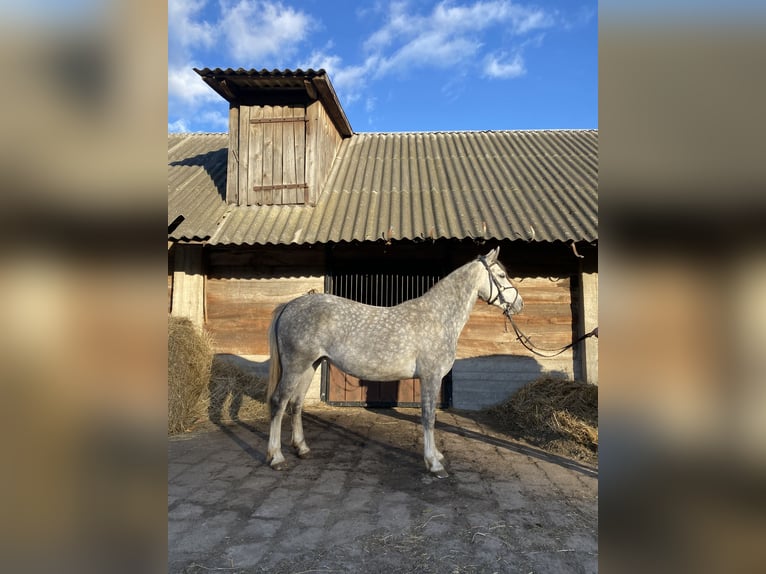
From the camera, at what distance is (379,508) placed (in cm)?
308

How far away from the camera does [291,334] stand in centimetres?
407

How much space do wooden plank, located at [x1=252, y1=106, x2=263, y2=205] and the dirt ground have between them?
4.11m

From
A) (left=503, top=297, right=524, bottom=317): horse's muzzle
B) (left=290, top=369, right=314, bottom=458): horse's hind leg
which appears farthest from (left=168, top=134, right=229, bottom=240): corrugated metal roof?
(left=503, top=297, right=524, bottom=317): horse's muzzle

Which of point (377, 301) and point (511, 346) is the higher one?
point (377, 301)

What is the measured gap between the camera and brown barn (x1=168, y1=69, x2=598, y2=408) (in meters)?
6.20

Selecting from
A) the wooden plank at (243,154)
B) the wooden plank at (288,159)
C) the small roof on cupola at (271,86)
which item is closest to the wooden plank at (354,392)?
the wooden plank at (288,159)

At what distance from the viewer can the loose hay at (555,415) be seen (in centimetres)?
459

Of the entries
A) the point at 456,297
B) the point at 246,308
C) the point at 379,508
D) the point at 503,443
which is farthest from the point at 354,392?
the point at 379,508

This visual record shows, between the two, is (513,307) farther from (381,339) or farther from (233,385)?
(233,385)

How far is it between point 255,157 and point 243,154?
0.72 ft
